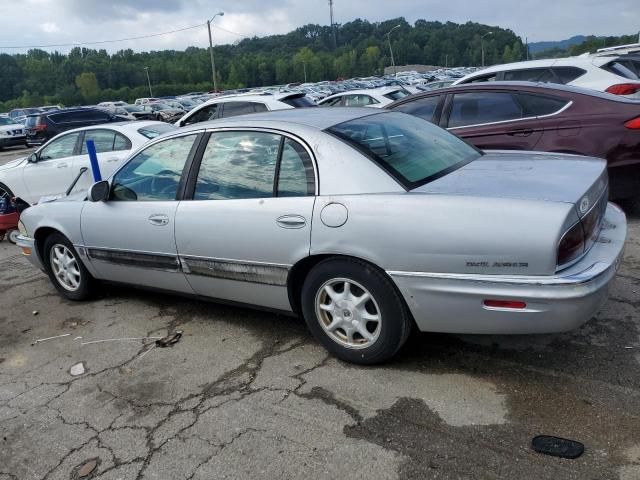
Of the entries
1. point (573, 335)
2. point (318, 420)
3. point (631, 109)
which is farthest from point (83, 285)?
point (631, 109)

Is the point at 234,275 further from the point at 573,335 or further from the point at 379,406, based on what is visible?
the point at 573,335

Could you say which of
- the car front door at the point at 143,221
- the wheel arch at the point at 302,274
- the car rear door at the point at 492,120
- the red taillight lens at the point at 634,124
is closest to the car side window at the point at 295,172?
the wheel arch at the point at 302,274

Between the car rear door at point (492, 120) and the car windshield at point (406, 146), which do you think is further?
the car rear door at point (492, 120)

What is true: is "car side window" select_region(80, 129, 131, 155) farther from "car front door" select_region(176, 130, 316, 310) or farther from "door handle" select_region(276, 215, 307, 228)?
"door handle" select_region(276, 215, 307, 228)

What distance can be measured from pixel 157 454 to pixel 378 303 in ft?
4.48

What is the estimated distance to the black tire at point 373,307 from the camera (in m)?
3.10

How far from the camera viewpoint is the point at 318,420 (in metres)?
2.93

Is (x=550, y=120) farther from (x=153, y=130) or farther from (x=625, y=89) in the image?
(x=153, y=130)

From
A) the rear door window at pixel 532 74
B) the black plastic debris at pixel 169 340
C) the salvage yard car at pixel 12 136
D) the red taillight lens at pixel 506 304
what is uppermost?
the rear door window at pixel 532 74

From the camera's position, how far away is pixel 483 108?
20.6 ft

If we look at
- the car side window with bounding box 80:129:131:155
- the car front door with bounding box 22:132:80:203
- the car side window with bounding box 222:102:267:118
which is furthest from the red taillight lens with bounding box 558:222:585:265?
the car side window with bounding box 222:102:267:118

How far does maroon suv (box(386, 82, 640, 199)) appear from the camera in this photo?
5.50 metres

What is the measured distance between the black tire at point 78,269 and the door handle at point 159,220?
1139mm

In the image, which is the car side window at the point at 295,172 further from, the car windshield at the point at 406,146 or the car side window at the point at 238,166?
the car windshield at the point at 406,146
